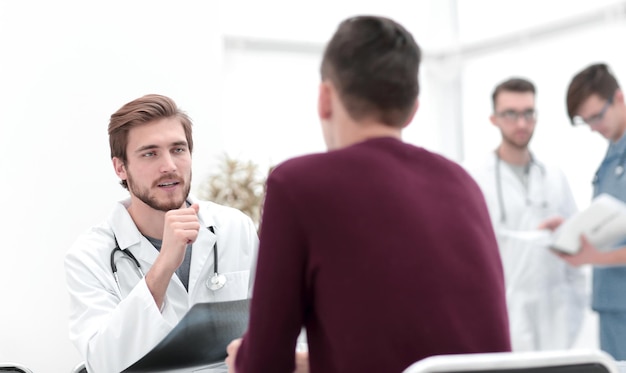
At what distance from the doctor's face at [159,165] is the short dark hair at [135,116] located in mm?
14

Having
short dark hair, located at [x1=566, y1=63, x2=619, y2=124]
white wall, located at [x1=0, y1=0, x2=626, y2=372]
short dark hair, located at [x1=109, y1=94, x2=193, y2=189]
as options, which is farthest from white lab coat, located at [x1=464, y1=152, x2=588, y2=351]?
white wall, located at [x1=0, y1=0, x2=626, y2=372]

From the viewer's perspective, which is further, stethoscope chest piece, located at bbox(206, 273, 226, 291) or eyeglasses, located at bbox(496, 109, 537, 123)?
eyeglasses, located at bbox(496, 109, 537, 123)

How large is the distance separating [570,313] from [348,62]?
1750mm

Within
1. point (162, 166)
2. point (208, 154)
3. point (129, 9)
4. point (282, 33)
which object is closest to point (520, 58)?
point (282, 33)

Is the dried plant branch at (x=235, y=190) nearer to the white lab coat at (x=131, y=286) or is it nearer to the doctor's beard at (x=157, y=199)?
the white lab coat at (x=131, y=286)

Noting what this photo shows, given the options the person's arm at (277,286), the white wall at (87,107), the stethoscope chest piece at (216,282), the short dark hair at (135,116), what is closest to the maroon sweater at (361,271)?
the person's arm at (277,286)

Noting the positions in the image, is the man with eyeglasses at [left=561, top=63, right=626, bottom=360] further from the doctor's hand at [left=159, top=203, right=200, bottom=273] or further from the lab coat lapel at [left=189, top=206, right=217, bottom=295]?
the doctor's hand at [left=159, top=203, right=200, bottom=273]

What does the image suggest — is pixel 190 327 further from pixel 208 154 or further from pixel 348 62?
pixel 208 154

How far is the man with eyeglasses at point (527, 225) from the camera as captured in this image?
8.09 feet

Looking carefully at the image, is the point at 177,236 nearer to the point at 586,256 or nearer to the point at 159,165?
the point at 159,165

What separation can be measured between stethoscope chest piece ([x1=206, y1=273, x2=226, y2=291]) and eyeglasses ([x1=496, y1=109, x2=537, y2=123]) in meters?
1.75

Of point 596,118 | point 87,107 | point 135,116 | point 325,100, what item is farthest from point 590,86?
point 87,107

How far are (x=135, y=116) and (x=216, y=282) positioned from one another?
0.47m

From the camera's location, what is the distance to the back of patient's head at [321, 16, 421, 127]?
1.07 m
